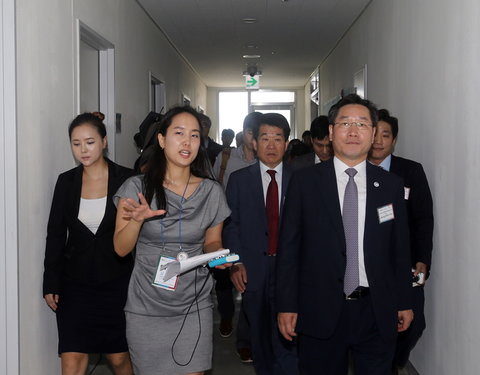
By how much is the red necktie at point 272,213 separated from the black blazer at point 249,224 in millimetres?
28

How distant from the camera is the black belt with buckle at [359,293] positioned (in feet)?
8.81

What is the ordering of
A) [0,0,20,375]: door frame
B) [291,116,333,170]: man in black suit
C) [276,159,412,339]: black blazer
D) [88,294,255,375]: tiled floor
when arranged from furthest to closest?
[291,116,333,170]: man in black suit < [88,294,255,375]: tiled floor < [0,0,20,375]: door frame < [276,159,412,339]: black blazer

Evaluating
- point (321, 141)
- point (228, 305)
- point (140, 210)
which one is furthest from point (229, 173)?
point (140, 210)

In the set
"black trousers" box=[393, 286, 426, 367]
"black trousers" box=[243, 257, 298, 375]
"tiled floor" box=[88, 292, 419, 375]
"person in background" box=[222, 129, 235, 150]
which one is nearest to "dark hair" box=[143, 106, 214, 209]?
"black trousers" box=[243, 257, 298, 375]

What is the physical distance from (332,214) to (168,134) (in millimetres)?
836

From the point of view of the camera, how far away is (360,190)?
276 centimetres

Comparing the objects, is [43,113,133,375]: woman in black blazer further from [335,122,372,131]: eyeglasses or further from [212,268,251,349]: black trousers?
[335,122,372,131]: eyeglasses

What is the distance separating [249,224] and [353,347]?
3.84ft

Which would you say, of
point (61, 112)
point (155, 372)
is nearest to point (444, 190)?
point (155, 372)

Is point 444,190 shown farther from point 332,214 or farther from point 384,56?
point 384,56

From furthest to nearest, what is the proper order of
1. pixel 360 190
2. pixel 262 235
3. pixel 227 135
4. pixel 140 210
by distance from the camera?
pixel 227 135 → pixel 262 235 → pixel 360 190 → pixel 140 210

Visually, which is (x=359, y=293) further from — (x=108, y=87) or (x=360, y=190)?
(x=108, y=87)

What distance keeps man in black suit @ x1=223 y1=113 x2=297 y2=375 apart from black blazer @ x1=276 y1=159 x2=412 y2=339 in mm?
909

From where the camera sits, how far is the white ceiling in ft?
26.3
